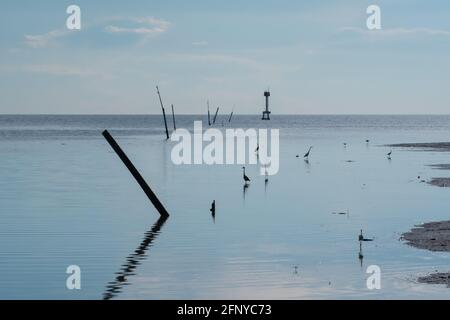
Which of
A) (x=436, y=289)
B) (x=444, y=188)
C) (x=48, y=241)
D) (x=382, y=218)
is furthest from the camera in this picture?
(x=444, y=188)

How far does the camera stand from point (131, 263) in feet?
96.0

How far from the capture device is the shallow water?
2531 cm

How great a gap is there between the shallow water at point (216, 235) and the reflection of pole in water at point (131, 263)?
0.04 metres

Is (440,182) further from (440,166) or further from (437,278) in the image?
(437,278)

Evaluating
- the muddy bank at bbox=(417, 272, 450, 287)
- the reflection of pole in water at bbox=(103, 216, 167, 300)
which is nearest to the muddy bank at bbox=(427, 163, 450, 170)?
the reflection of pole in water at bbox=(103, 216, 167, 300)

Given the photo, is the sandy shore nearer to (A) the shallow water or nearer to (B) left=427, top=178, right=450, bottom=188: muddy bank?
(A) the shallow water

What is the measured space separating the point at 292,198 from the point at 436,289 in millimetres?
26836

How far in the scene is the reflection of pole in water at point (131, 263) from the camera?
2495 centimetres

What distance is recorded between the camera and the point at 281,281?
84.7 ft

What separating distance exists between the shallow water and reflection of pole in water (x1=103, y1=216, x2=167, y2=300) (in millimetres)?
38

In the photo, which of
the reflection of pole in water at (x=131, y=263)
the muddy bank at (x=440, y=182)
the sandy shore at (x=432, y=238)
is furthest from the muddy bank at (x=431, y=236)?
the muddy bank at (x=440, y=182)
